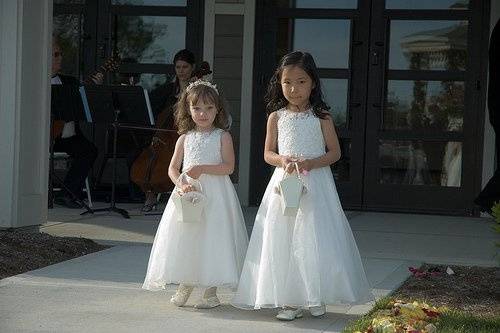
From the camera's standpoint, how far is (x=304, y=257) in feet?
18.2

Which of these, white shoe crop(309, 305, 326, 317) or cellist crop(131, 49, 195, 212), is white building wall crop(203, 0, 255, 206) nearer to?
cellist crop(131, 49, 195, 212)

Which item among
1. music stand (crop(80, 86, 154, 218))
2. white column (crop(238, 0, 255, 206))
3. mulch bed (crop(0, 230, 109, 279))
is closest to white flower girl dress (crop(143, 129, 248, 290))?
mulch bed (crop(0, 230, 109, 279))

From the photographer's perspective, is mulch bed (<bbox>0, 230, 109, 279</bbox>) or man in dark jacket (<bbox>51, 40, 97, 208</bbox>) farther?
man in dark jacket (<bbox>51, 40, 97, 208</bbox>)

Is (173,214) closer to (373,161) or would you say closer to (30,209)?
(30,209)

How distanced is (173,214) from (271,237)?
603 millimetres

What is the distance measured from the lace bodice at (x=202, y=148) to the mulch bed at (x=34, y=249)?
63.9 inches

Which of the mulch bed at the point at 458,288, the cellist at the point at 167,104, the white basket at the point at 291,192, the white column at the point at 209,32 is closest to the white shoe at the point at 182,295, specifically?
the white basket at the point at 291,192

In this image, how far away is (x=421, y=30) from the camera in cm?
1140

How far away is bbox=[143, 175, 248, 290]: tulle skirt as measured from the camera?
5797 mm

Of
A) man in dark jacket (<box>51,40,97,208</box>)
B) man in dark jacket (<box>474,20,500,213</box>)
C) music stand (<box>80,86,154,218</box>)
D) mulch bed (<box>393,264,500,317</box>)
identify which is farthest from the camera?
man in dark jacket (<box>51,40,97,208</box>)

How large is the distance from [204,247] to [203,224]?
13 cm

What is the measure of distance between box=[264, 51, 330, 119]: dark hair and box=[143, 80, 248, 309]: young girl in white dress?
32 cm

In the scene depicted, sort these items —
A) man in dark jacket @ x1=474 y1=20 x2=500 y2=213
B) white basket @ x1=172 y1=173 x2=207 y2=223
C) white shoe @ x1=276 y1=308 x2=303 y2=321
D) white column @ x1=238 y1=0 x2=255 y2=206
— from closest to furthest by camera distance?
white shoe @ x1=276 y1=308 x2=303 y2=321 → white basket @ x1=172 y1=173 x2=207 y2=223 → man in dark jacket @ x1=474 y1=20 x2=500 y2=213 → white column @ x1=238 y1=0 x2=255 y2=206

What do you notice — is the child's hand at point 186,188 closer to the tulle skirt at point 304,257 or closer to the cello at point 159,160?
the tulle skirt at point 304,257
